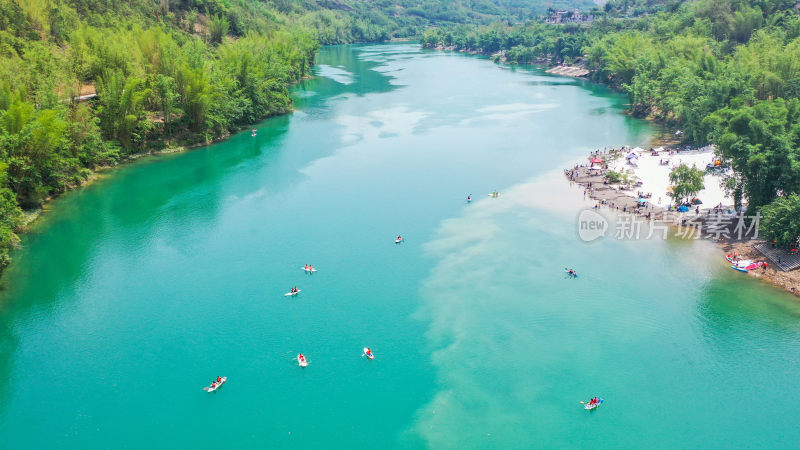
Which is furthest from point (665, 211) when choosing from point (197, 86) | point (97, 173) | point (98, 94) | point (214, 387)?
point (98, 94)

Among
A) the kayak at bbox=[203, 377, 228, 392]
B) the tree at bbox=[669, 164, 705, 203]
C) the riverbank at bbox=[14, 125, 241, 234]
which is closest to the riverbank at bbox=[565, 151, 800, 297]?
the tree at bbox=[669, 164, 705, 203]

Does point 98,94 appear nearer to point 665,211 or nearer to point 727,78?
point 665,211

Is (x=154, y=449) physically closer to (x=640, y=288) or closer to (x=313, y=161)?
(x=640, y=288)

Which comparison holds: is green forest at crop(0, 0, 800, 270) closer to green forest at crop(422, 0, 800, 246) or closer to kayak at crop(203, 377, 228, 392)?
green forest at crop(422, 0, 800, 246)

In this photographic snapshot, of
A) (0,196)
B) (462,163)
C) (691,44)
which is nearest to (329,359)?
(0,196)

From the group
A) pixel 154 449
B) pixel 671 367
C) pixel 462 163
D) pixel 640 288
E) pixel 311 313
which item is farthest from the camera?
pixel 462 163

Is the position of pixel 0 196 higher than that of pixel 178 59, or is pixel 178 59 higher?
pixel 178 59

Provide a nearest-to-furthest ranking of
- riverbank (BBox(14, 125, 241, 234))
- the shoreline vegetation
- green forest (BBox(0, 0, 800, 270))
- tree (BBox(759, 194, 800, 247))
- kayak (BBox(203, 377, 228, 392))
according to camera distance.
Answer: kayak (BBox(203, 377, 228, 392)) → tree (BBox(759, 194, 800, 247)) → green forest (BBox(0, 0, 800, 270)) → the shoreline vegetation → riverbank (BBox(14, 125, 241, 234))
